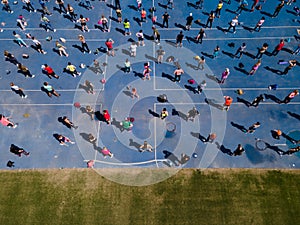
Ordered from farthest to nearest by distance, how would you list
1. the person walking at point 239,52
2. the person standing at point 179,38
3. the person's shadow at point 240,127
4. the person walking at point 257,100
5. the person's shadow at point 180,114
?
the person walking at point 239,52
the person standing at point 179,38
the person's shadow at point 180,114
the person's shadow at point 240,127
the person walking at point 257,100

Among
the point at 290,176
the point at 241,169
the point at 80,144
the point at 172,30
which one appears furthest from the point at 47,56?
the point at 290,176

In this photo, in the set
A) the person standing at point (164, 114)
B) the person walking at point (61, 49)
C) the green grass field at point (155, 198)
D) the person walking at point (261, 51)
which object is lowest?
the green grass field at point (155, 198)

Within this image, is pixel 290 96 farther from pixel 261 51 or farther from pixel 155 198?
pixel 155 198

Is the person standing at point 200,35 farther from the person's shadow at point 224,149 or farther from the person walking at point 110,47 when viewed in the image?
the person's shadow at point 224,149

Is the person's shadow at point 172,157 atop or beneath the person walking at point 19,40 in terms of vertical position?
beneath

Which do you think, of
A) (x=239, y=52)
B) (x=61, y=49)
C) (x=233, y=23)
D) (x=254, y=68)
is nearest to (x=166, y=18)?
(x=233, y=23)

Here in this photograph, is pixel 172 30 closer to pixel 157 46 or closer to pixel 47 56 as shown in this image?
pixel 157 46

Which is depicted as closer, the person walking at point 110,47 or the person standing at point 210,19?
the person walking at point 110,47

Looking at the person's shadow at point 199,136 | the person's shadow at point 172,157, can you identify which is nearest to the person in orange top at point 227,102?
the person's shadow at point 199,136

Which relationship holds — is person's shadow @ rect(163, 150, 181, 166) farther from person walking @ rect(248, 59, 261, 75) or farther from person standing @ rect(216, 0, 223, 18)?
person standing @ rect(216, 0, 223, 18)
